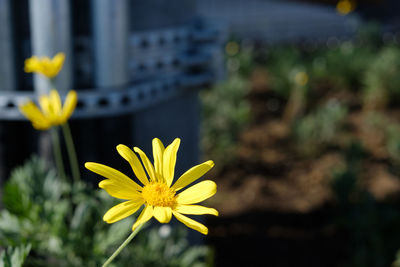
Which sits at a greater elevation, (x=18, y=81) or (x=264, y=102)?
(x=18, y=81)

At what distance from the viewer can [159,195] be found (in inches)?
27.6

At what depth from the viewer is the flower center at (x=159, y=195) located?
0.69 m

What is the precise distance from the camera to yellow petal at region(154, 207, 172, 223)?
61 centimetres

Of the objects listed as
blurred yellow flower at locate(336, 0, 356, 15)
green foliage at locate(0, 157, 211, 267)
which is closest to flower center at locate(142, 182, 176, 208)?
green foliage at locate(0, 157, 211, 267)

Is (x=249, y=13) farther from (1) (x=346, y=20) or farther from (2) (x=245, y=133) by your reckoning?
(2) (x=245, y=133)

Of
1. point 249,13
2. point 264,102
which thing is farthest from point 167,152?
point 249,13

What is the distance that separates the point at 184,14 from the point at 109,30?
1.59 feet

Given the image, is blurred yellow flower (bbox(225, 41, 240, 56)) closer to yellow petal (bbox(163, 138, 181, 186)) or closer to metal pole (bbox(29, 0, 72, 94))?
metal pole (bbox(29, 0, 72, 94))

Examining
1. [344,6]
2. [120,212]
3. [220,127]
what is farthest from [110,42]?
[344,6]

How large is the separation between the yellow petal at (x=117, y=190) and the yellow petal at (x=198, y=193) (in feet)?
0.23

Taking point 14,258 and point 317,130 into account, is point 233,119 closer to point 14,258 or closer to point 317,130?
point 317,130

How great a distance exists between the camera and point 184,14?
70.9 inches

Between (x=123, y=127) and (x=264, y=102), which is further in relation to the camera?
(x=264, y=102)

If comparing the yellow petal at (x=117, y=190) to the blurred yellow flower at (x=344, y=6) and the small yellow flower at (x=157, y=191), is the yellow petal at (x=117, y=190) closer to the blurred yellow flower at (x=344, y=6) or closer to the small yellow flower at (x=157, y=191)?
the small yellow flower at (x=157, y=191)
